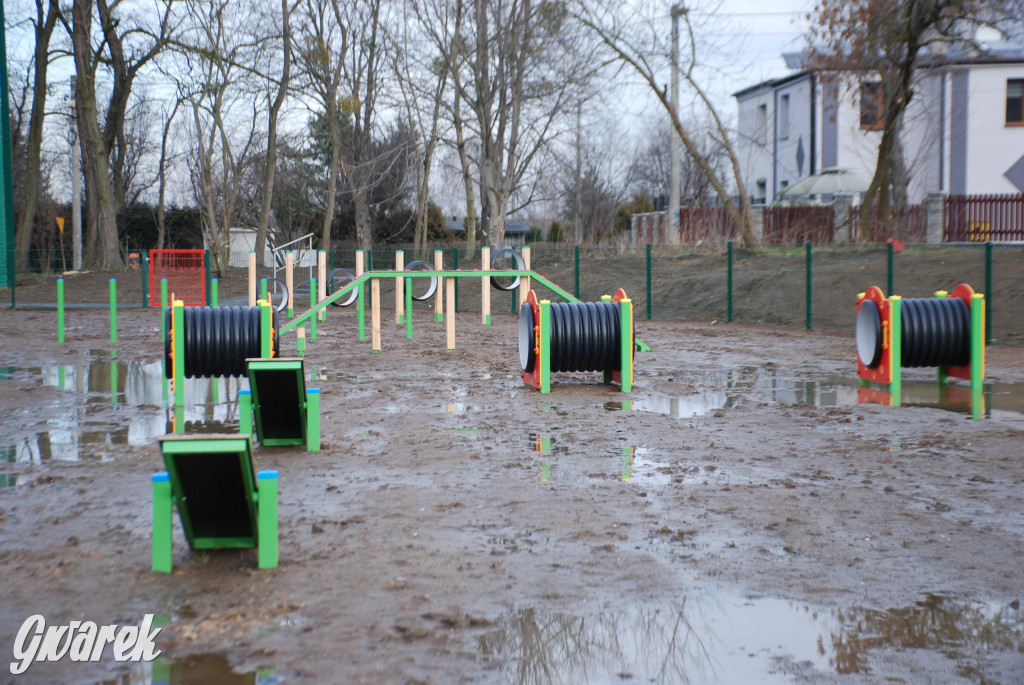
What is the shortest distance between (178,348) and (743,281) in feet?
54.8

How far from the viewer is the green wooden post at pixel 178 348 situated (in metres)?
11.0

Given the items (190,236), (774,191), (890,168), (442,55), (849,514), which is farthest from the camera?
(190,236)

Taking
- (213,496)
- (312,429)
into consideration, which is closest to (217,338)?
(312,429)

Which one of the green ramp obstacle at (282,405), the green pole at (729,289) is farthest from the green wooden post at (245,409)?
the green pole at (729,289)

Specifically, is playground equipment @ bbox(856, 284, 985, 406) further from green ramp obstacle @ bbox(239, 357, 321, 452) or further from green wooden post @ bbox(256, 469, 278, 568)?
green wooden post @ bbox(256, 469, 278, 568)

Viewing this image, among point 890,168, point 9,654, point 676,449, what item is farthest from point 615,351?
point 890,168

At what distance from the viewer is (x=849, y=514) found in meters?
6.32

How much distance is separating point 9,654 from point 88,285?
105 feet

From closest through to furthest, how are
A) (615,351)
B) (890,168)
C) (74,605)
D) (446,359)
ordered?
(74,605)
(615,351)
(446,359)
(890,168)

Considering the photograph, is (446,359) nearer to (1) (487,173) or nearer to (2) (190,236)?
(1) (487,173)

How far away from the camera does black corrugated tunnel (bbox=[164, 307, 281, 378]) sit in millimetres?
11180

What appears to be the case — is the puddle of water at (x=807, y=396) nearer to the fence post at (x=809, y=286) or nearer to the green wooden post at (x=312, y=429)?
the green wooden post at (x=312, y=429)

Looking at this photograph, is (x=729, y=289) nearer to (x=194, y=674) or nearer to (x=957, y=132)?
(x=194, y=674)

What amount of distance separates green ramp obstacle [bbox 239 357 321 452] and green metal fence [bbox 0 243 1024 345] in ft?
41.7
